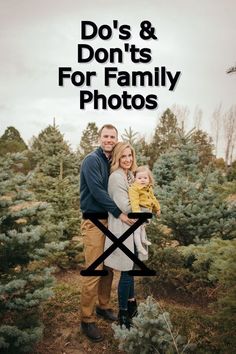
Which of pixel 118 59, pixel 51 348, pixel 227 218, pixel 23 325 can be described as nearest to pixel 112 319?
pixel 51 348

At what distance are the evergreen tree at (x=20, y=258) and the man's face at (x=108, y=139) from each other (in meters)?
1.00

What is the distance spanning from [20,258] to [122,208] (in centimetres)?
133

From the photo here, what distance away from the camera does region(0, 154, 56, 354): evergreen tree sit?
3.78m

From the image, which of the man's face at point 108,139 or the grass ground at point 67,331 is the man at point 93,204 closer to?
the man's face at point 108,139

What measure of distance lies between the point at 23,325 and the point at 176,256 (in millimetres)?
2821

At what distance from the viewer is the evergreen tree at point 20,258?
3777 mm

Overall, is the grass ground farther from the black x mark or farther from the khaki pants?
the black x mark

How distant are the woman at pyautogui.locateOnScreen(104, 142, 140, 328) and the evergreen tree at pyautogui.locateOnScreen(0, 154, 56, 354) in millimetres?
740

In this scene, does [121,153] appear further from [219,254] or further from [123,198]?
[219,254]

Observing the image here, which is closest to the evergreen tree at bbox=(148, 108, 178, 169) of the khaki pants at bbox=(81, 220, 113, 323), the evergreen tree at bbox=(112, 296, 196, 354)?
the khaki pants at bbox=(81, 220, 113, 323)

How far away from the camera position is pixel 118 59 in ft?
15.7

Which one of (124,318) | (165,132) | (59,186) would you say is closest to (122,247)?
(124,318)

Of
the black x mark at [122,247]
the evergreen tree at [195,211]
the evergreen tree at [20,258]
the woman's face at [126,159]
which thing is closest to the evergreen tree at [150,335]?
the black x mark at [122,247]

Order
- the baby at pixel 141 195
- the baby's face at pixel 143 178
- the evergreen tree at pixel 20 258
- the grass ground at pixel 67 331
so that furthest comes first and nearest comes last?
the grass ground at pixel 67 331, the baby's face at pixel 143 178, the baby at pixel 141 195, the evergreen tree at pixel 20 258
